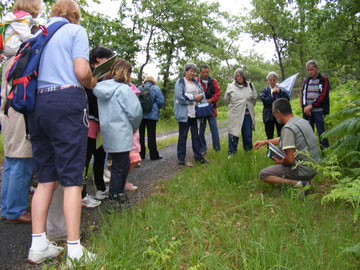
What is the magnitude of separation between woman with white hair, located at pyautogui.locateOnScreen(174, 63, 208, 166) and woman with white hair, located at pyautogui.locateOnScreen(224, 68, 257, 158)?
2.71 ft

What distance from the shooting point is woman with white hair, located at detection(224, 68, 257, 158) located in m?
5.91

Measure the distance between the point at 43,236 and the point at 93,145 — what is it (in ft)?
5.02

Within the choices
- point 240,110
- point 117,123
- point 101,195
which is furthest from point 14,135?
point 240,110

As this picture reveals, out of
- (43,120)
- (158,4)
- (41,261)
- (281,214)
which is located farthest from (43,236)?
(158,4)

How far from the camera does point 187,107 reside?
5.51 m

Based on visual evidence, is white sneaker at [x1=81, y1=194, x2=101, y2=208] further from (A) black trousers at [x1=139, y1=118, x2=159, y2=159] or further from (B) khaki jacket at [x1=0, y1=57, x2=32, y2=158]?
(A) black trousers at [x1=139, y1=118, x2=159, y2=159]

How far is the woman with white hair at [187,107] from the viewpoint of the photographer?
5438 millimetres

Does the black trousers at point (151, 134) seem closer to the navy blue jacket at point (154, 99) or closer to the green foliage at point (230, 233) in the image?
the navy blue jacket at point (154, 99)

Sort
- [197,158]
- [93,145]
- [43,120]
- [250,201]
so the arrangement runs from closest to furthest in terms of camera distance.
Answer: [43,120], [250,201], [93,145], [197,158]

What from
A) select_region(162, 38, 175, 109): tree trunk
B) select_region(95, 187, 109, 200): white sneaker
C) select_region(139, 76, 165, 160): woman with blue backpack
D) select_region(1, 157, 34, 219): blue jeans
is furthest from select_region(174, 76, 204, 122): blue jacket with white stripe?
select_region(162, 38, 175, 109): tree trunk

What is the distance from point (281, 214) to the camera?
2865 millimetres

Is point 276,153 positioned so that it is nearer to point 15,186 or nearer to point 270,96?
point 270,96

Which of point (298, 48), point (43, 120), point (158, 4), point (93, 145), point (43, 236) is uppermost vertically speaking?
point (158, 4)

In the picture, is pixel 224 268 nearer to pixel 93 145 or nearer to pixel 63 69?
pixel 63 69
